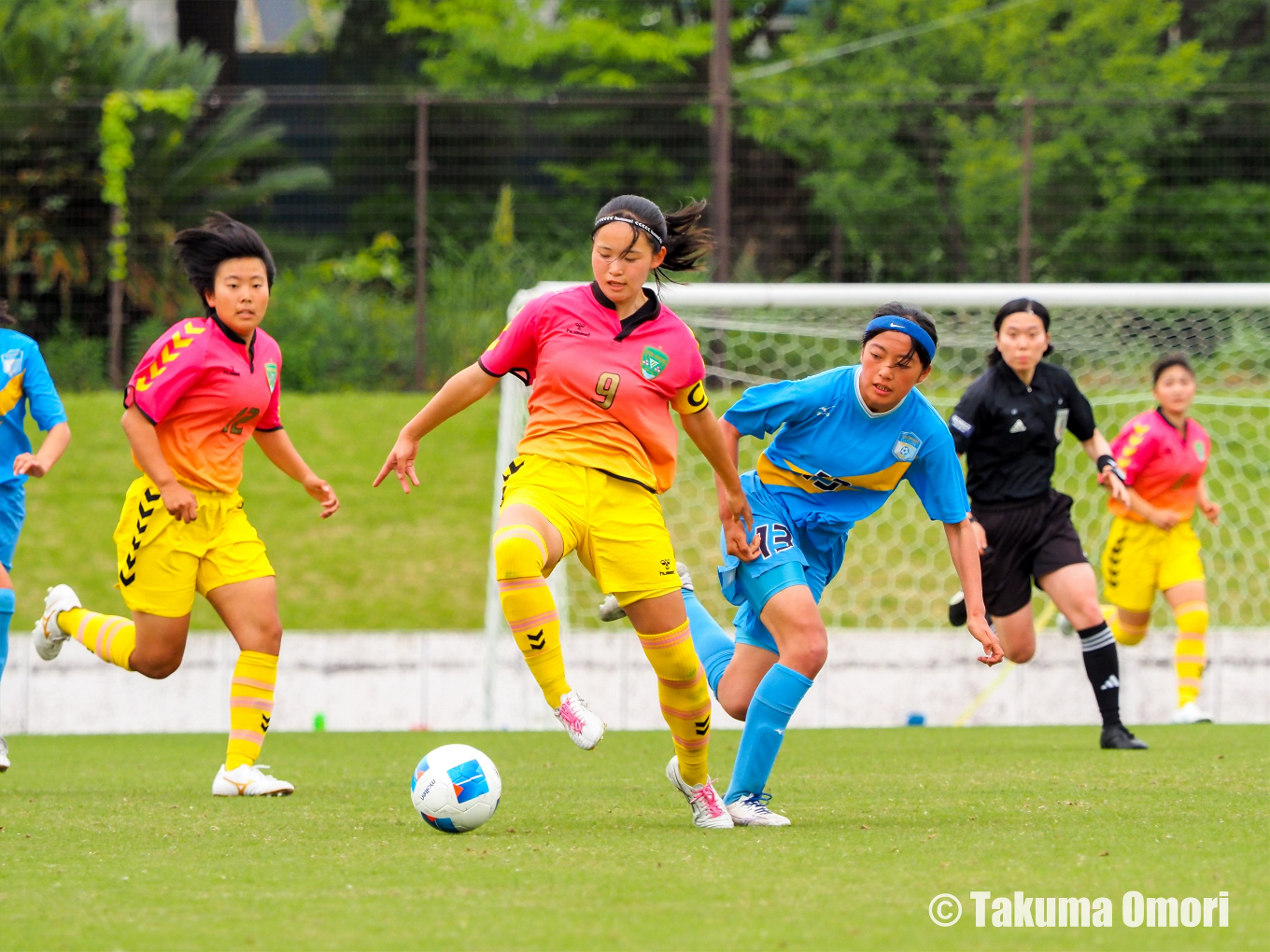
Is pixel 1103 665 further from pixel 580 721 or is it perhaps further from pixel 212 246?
pixel 212 246

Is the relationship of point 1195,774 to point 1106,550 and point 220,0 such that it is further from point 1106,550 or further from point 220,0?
point 220,0

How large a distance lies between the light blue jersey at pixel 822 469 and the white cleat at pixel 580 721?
0.91 meters

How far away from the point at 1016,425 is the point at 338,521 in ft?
26.7

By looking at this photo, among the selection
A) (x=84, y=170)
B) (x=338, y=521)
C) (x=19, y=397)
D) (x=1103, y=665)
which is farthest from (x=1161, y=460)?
(x=84, y=170)

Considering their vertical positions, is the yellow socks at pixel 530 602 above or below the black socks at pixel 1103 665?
above

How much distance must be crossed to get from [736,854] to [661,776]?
2654 millimetres

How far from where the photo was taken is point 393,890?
3.78 m

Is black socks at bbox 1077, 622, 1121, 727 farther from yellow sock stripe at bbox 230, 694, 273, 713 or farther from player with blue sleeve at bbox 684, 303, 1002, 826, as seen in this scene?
yellow sock stripe at bbox 230, 694, 273, 713

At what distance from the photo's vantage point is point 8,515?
6.80 meters

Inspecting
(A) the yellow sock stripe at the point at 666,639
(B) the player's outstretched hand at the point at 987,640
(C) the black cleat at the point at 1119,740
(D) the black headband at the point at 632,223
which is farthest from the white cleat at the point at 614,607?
(C) the black cleat at the point at 1119,740

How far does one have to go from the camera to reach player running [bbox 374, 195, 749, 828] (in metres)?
4.96

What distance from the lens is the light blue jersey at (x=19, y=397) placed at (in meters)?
6.82

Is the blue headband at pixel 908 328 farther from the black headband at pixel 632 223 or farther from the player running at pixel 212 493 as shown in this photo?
the player running at pixel 212 493

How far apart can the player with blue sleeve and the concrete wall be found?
17.8ft
